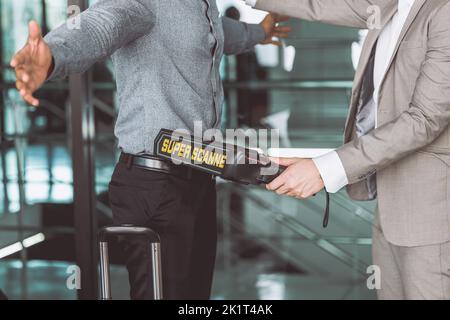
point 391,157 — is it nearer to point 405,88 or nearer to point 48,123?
point 405,88

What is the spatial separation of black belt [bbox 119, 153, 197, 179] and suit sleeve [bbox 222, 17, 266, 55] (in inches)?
16.6

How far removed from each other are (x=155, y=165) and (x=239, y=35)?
48 cm

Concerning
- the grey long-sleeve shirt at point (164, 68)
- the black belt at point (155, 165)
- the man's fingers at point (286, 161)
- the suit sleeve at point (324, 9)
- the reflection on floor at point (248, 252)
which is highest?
the suit sleeve at point (324, 9)

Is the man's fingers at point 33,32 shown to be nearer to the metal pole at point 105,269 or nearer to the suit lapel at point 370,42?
the metal pole at point 105,269

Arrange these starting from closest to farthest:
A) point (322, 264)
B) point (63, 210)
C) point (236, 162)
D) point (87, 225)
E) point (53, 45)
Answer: point (53, 45) → point (236, 162) → point (87, 225) → point (63, 210) → point (322, 264)

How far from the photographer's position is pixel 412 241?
142 cm

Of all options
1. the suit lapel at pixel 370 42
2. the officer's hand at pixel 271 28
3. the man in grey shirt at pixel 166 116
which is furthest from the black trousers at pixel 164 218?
the officer's hand at pixel 271 28

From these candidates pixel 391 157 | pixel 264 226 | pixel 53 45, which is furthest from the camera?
pixel 264 226

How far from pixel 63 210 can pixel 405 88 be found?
2.67m

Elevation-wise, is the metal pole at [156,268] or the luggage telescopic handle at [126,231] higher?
the luggage telescopic handle at [126,231]

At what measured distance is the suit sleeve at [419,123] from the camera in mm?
1327

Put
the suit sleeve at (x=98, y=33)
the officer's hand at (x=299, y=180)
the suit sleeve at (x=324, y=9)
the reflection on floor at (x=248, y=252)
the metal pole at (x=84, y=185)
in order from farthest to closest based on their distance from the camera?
the reflection on floor at (x=248, y=252) → the metal pole at (x=84, y=185) → the suit sleeve at (x=324, y=9) → the officer's hand at (x=299, y=180) → the suit sleeve at (x=98, y=33)

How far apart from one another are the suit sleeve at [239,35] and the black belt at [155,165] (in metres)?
0.42
